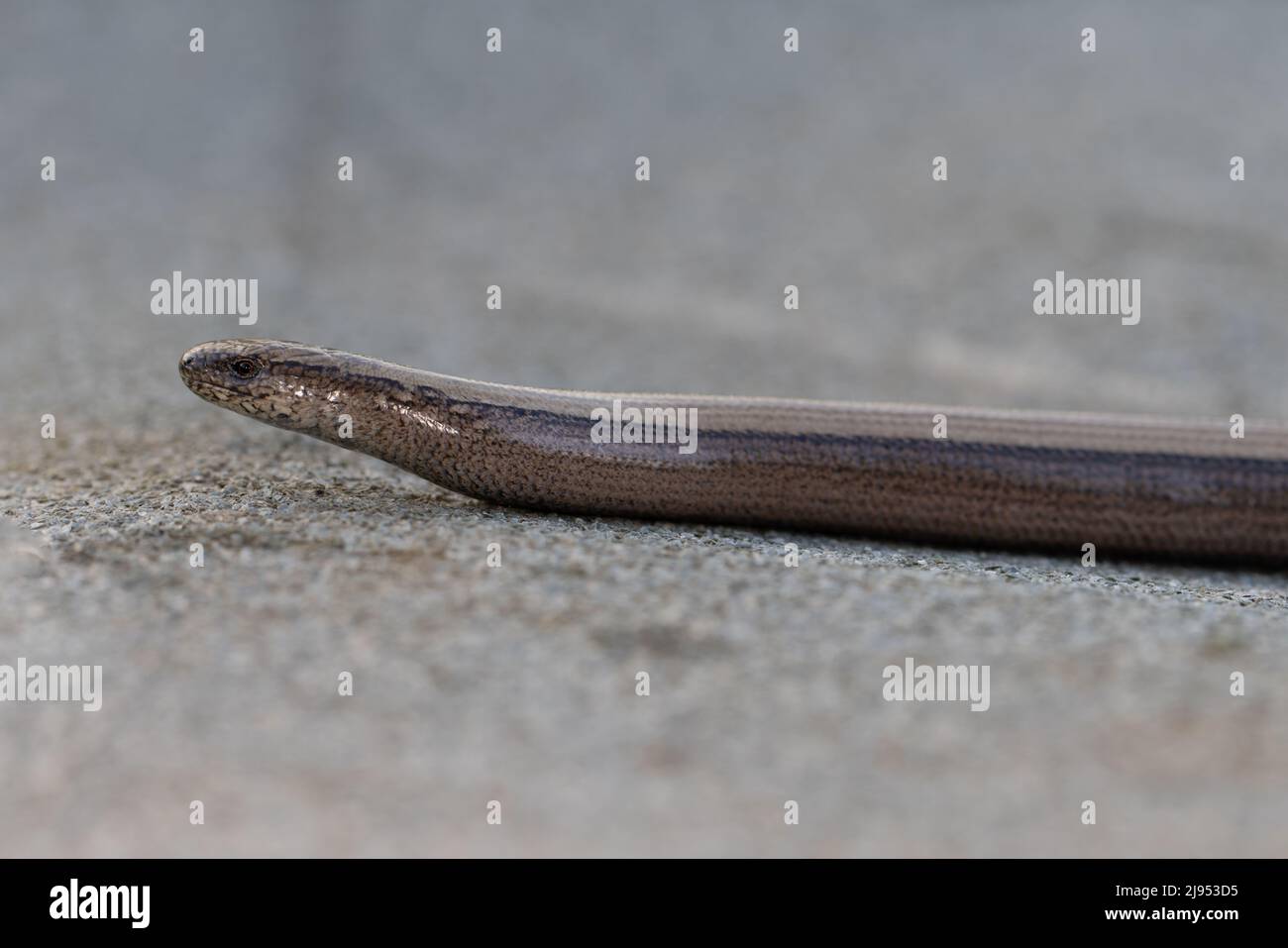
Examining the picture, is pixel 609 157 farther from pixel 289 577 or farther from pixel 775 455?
pixel 289 577

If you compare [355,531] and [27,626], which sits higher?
[355,531]

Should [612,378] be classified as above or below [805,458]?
above

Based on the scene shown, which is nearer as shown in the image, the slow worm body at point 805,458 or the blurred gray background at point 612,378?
the blurred gray background at point 612,378

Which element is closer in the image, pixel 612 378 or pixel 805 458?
pixel 805 458

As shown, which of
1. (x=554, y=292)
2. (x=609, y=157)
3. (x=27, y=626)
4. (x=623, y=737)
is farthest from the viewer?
(x=609, y=157)

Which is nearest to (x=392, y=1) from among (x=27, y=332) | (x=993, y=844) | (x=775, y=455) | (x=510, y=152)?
(x=510, y=152)
